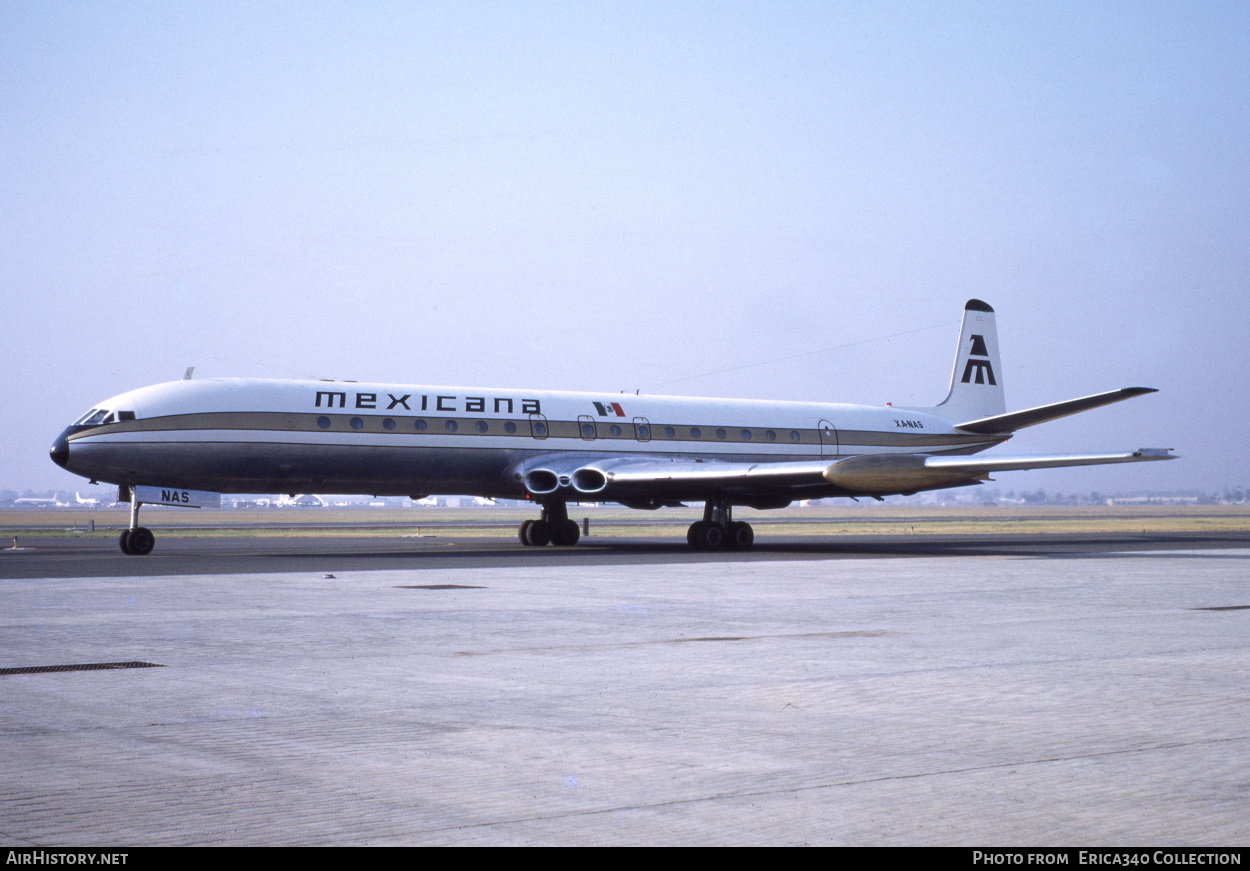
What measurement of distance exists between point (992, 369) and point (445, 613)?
97.9 feet

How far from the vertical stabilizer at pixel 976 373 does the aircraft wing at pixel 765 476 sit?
9380 millimetres

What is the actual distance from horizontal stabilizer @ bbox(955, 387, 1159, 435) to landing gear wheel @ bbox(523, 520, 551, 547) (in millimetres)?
12880

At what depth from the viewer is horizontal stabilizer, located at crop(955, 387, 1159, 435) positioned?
27.5 m

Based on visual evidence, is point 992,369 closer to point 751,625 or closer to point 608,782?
point 751,625

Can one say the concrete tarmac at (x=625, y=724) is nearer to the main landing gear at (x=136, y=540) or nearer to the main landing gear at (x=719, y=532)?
the main landing gear at (x=136, y=540)

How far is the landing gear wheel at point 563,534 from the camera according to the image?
32.7m

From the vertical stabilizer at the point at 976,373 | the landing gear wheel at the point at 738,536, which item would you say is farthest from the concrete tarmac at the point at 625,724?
the vertical stabilizer at the point at 976,373

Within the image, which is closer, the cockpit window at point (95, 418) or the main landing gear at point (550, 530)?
the cockpit window at point (95, 418)

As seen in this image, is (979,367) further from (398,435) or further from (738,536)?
(398,435)

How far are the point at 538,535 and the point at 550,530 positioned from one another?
33 centimetres

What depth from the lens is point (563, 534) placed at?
3281 centimetres

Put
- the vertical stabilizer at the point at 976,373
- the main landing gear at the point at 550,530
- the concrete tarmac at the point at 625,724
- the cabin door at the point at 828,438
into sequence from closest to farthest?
the concrete tarmac at the point at 625,724
the main landing gear at the point at 550,530
the cabin door at the point at 828,438
the vertical stabilizer at the point at 976,373

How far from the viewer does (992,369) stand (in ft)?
131

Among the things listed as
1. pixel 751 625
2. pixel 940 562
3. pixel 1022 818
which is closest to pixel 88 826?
pixel 1022 818
